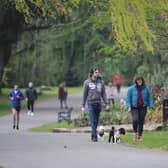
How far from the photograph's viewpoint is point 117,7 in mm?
13625

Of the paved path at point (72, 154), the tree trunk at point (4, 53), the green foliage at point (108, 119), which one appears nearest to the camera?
the paved path at point (72, 154)

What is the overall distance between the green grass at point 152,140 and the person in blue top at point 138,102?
384mm

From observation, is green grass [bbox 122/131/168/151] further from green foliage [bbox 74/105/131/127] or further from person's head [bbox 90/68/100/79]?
green foliage [bbox 74/105/131/127]

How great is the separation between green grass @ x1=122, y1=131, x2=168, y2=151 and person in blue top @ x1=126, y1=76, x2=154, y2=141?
38cm

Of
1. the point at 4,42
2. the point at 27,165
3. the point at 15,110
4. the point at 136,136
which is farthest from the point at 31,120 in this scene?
the point at 27,165

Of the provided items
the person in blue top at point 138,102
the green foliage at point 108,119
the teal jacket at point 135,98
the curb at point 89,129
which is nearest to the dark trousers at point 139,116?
the person in blue top at point 138,102

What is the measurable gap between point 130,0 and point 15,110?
15168 mm

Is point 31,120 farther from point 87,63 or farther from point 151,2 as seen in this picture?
point 151,2

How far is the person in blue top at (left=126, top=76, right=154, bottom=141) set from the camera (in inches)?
762

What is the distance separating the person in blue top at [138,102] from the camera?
63.5 feet

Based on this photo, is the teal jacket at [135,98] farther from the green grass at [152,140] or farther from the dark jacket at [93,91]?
the green grass at [152,140]

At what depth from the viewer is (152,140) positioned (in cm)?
1941

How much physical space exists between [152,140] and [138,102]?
106cm

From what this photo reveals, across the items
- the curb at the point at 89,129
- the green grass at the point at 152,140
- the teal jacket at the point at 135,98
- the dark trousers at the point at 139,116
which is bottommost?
the curb at the point at 89,129
